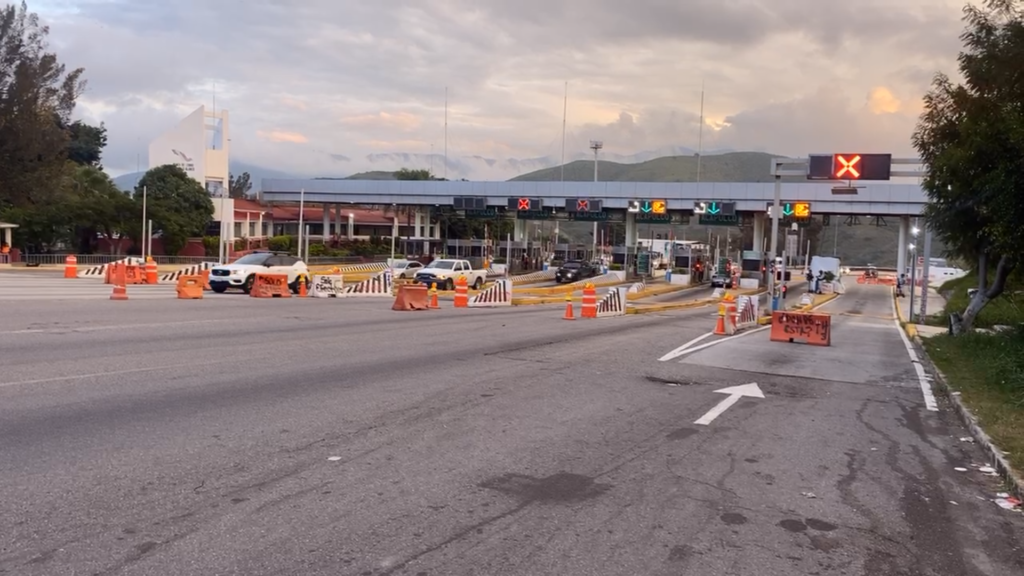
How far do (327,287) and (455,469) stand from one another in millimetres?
25432

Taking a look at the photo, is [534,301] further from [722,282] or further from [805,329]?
[722,282]

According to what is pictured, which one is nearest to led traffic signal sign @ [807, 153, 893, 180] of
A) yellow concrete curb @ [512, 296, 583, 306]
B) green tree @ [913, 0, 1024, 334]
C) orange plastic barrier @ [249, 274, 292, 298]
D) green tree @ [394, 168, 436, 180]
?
green tree @ [913, 0, 1024, 334]

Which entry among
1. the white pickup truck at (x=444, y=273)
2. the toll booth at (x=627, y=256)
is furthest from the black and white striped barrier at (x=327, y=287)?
the toll booth at (x=627, y=256)

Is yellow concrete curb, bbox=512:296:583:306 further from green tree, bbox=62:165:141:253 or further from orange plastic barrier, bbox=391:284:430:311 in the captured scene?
green tree, bbox=62:165:141:253

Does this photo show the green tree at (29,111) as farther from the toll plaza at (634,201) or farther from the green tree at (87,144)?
the green tree at (87,144)

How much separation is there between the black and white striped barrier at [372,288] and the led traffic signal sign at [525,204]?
96.3ft

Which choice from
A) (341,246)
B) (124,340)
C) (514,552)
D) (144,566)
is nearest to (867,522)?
(514,552)

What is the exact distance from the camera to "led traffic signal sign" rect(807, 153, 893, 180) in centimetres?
2577

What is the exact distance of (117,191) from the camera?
189ft

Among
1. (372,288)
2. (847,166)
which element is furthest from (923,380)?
(372,288)

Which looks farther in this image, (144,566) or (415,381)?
(415,381)

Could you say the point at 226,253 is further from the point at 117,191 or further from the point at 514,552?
the point at 514,552

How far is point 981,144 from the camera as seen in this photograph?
16641 millimetres

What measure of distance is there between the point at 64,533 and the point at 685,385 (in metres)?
9.54
